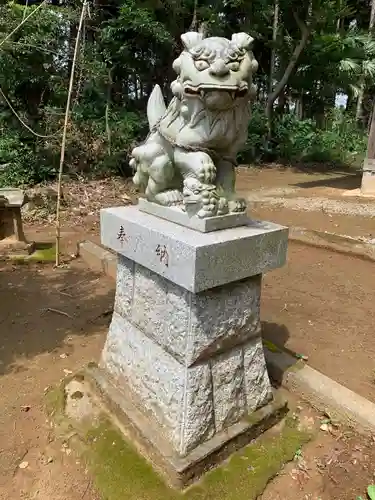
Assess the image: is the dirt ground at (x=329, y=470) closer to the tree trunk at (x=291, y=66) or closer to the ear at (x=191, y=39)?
the ear at (x=191, y=39)

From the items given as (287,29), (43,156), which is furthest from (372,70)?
(43,156)

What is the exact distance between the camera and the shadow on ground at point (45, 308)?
132 inches

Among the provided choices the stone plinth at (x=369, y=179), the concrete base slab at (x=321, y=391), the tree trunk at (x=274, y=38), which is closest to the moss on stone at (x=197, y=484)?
the concrete base slab at (x=321, y=391)

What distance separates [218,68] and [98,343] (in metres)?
2.38

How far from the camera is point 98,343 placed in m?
3.36

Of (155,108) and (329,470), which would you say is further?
(155,108)

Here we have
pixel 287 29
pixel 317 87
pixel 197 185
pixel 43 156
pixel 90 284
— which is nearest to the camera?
pixel 197 185

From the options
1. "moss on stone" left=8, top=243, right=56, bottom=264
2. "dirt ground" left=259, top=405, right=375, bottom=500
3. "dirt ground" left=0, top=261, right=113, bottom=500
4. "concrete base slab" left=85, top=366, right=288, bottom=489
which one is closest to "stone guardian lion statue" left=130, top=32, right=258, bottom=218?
"concrete base slab" left=85, top=366, right=288, bottom=489

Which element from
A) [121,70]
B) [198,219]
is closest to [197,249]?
[198,219]

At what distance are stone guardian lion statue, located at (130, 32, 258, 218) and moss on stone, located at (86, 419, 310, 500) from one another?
133 centimetres

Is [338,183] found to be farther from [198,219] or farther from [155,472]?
[155,472]

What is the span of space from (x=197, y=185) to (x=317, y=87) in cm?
1547

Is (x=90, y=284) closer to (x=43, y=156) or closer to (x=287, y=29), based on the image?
(x=43, y=156)

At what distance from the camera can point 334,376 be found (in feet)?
9.50
